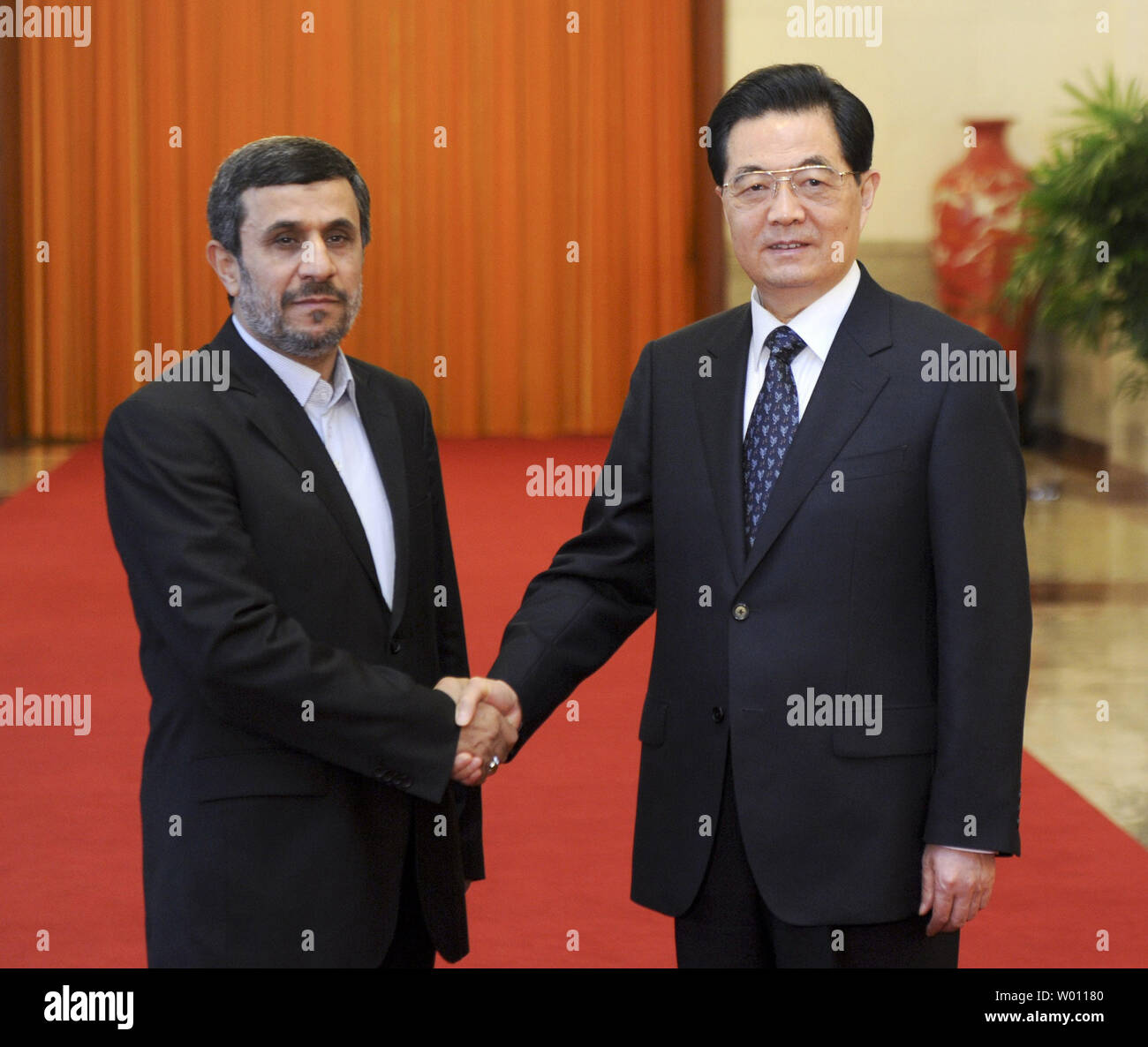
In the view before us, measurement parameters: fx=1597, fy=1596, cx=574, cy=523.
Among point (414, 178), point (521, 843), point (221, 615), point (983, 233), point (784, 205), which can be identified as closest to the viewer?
point (221, 615)

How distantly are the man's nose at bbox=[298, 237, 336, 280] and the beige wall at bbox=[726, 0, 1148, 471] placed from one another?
700cm

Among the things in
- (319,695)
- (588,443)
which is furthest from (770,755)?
(588,443)

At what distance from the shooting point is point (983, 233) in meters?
8.36

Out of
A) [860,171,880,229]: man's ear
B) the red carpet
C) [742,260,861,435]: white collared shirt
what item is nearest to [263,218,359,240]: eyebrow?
[742,260,861,435]: white collared shirt

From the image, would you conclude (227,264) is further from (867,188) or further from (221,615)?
(867,188)

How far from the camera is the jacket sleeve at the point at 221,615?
176cm

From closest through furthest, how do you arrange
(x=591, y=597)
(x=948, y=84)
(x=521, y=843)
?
(x=591, y=597)
(x=521, y=843)
(x=948, y=84)

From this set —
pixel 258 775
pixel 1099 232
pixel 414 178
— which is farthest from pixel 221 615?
pixel 414 178

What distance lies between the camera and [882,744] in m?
1.82

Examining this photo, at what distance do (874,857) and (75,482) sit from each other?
707 cm

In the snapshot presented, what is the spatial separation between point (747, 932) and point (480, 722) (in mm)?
411

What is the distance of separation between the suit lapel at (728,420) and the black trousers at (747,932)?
0.92 ft

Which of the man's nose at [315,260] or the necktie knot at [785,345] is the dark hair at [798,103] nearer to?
the necktie knot at [785,345]
